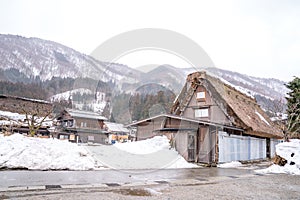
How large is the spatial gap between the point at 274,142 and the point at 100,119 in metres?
25.7

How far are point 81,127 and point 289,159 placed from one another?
29.6m

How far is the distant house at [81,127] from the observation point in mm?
35531

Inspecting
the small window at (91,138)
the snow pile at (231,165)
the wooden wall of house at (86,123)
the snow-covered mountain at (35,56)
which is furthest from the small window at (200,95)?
the snow-covered mountain at (35,56)

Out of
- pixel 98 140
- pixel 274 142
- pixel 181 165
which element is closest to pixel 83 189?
pixel 181 165

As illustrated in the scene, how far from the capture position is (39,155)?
8461 mm

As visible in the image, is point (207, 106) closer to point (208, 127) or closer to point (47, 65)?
point (208, 127)

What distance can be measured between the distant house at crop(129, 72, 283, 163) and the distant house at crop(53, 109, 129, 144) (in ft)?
63.8

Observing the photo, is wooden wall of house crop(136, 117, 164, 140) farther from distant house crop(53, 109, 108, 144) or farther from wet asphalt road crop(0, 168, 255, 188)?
distant house crop(53, 109, 108, 144)

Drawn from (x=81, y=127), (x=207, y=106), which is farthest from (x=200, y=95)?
(x=81, y=127)

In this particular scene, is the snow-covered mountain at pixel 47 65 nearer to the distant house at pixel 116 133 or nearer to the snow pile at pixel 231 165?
the snow pile at pixel 231 165

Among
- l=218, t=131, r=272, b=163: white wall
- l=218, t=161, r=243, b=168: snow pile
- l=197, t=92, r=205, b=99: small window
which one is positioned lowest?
l=218, t=161, r=243, b=168: snow pile

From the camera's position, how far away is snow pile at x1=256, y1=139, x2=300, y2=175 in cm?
1023

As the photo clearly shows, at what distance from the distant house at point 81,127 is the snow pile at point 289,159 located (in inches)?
1034

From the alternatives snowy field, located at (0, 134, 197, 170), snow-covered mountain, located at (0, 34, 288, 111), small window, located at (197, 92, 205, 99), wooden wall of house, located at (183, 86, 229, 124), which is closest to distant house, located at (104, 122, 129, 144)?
snow-covered mountain, located at (0, 34, 288, 111)
